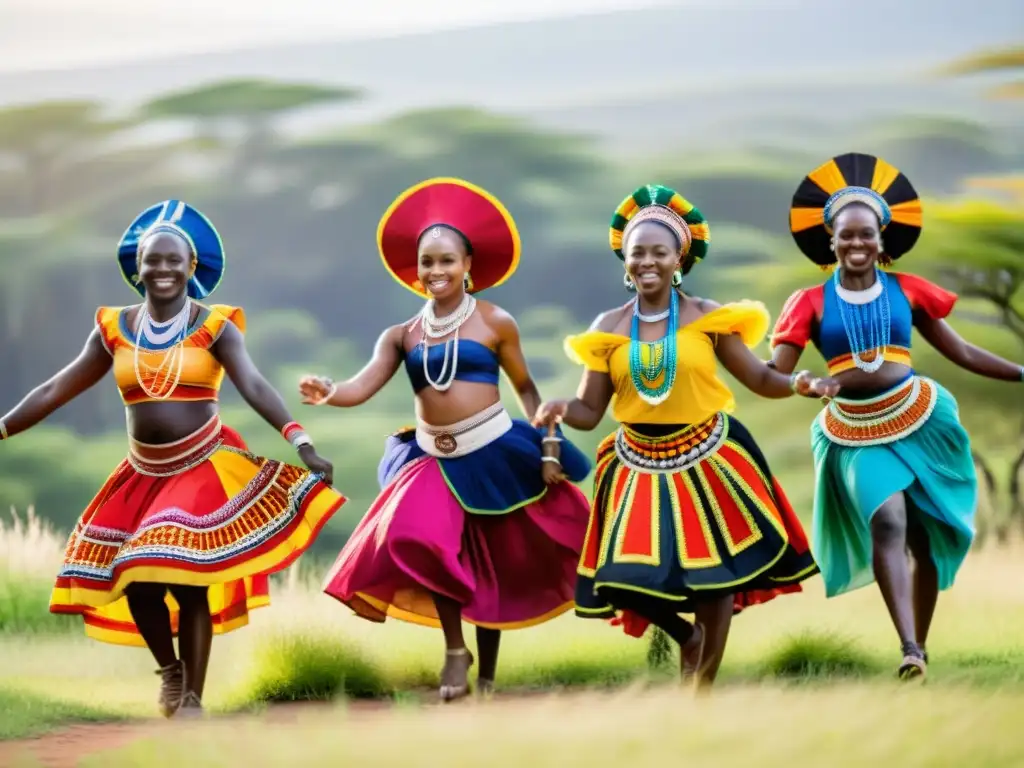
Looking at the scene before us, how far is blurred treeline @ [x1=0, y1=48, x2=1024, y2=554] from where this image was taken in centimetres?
1146

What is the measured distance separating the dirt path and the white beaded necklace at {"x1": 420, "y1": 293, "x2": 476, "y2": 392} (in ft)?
4.07

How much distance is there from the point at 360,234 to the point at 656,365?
322 inches

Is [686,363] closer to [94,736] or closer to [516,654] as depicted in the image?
[516,654]

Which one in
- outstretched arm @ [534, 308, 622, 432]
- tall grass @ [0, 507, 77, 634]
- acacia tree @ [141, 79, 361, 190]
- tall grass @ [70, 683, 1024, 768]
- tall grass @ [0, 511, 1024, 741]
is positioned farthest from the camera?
acacia tree @ [141, 79, 361, 190]

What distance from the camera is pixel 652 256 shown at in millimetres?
6016

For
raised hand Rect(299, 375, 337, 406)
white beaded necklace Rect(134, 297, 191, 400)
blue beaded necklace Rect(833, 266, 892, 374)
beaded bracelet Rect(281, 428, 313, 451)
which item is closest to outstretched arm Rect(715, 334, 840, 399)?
blue beaded necklace Rect(833, 266, 892, 374)

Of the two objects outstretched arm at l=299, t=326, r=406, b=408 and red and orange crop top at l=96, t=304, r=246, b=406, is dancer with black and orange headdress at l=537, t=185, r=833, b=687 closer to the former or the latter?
outstretched arm at l=299, t=326, r=406, b=408

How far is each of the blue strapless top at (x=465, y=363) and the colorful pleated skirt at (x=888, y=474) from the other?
135cm

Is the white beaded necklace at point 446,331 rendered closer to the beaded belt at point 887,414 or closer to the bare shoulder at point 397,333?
the bare shoulder at point 397,333

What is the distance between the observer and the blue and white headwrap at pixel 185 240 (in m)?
6.38

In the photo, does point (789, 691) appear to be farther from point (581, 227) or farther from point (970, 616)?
point (581, 227)

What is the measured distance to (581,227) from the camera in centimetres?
1336

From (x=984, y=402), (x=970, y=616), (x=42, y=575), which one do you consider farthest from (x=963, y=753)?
(x=984, y=402)

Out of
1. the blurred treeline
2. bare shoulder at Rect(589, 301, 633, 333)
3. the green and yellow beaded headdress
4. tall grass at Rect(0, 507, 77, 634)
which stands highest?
the blurred treeline
